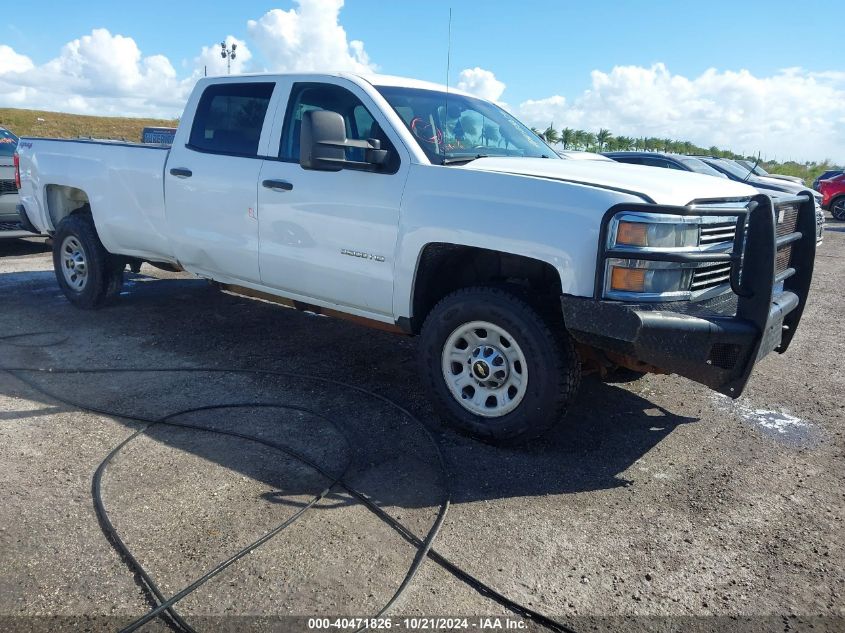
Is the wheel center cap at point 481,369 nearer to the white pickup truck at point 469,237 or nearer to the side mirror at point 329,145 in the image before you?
the white pickup truck at point 469,237

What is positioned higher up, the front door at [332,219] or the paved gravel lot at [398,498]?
the front door at [332,219]

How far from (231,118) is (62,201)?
105 inches

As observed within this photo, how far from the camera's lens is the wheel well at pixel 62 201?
6781mm

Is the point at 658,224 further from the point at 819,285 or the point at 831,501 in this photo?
the point at 819,285

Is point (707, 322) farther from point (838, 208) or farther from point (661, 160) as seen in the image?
point (838, 208)

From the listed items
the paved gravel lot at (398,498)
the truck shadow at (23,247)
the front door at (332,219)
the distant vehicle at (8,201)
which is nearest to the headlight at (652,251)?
the paved gravel lot at (398,498)

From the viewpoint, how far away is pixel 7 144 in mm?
10617

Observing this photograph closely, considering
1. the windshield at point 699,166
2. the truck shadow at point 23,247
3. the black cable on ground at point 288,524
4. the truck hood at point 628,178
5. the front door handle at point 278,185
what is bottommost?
the truck shadow at point 23,247

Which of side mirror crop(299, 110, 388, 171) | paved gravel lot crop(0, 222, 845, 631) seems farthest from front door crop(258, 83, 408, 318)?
paved gravel lot crop(0, 222, 845, 631)

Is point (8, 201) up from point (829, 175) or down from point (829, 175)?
down

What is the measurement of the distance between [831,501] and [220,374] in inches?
153

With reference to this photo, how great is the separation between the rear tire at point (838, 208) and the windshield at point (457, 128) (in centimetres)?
1946

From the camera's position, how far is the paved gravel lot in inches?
106

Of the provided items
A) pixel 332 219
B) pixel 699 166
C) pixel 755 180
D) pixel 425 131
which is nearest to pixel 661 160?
pixel 699 166
